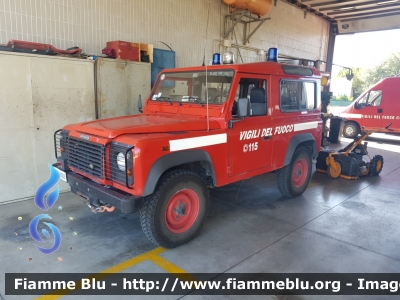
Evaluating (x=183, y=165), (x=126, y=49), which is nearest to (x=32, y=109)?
(x=126, y=49)

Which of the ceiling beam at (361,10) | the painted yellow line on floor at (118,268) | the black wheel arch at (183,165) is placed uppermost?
the ceiling beam at (361,10)

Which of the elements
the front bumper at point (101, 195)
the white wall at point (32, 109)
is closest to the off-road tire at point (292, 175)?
the front bumper at point (101, 195)

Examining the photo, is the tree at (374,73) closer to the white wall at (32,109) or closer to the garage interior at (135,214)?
the garage interior at (135,214)

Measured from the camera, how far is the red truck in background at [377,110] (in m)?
9.79

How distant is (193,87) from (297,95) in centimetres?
160

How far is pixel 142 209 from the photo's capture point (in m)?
2.88

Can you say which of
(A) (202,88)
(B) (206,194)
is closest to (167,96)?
(A) (202,88)

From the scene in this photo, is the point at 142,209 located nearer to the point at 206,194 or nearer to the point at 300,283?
the point at 206,194

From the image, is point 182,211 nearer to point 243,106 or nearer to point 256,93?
point 243,106

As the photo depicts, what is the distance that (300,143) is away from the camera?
4578 mm

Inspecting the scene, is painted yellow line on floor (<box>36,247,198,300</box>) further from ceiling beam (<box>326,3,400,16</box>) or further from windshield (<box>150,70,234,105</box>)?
ceiling beam (<box>326,3,400,16</box>)

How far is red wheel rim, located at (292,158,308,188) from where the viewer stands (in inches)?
184

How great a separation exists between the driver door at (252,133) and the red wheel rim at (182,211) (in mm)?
546

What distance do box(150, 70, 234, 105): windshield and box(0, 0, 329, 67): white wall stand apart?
2.04 m
